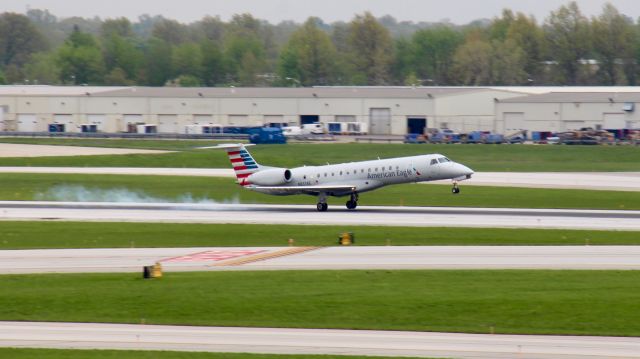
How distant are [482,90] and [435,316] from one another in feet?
357

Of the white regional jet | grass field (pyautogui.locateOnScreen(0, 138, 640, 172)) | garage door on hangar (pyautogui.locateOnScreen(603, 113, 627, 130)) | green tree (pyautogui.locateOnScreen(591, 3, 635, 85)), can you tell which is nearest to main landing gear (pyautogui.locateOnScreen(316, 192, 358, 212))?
the white regional jet

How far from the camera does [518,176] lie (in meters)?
87.4

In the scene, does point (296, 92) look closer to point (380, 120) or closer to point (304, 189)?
point (380, 120)

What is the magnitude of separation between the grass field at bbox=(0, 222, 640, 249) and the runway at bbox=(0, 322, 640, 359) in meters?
18.4

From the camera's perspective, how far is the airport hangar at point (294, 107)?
136 metres

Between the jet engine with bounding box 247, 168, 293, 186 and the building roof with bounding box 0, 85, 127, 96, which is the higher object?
the building roof with bounding box 0, 85, 127, 96

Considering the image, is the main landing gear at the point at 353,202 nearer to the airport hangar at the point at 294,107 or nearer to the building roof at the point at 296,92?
the airport hangar at the point at 294,107

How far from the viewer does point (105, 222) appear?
59125 millimetres

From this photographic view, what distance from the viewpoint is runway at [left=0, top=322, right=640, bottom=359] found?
29.9 meters

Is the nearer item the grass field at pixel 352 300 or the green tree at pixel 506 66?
the grass field at pixel 352 300

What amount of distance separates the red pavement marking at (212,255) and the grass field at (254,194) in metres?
22.2

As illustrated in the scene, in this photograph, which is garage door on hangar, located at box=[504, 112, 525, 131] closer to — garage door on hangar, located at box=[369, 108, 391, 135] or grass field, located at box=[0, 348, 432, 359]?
garage door on hangar, located at box=[369, 108, 391, 135]

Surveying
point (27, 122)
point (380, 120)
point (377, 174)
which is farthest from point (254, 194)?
point (27, 122)

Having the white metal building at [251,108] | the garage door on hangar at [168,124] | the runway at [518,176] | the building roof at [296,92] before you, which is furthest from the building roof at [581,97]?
the garage door on hangar at [168,124]
